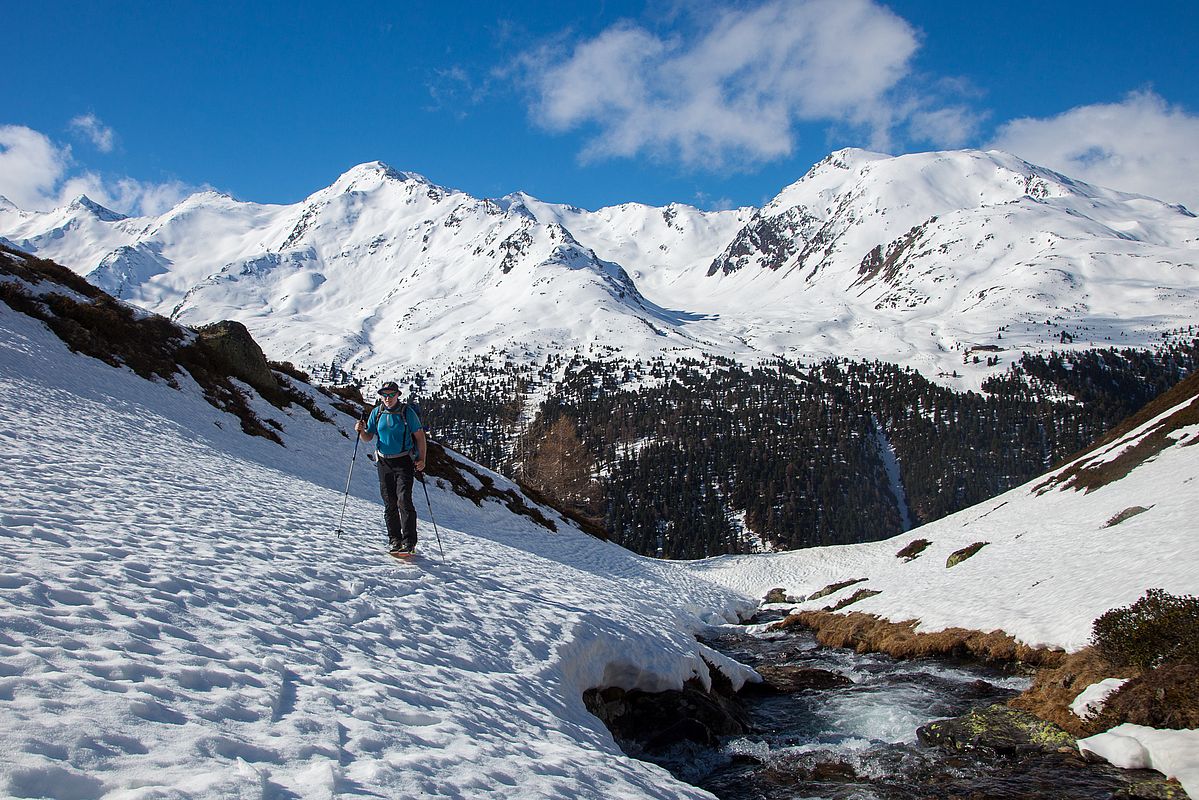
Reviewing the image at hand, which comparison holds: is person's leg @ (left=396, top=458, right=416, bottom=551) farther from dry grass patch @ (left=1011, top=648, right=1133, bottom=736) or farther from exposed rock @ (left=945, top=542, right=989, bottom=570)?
exposed rock @ (left=945, top=542, right=989, bottom=570)

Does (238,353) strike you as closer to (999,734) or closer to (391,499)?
Result: (391,499)

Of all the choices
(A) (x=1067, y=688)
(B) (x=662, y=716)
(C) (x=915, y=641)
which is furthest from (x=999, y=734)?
(C) (x=915, y=641)

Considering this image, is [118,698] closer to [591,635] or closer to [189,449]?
[591,635]

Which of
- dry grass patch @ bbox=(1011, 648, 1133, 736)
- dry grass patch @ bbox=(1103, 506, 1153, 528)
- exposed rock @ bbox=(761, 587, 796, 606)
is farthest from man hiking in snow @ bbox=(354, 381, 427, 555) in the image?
exposed rock @ bbox=(761, 587, 796, 606)

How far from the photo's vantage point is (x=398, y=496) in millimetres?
13805

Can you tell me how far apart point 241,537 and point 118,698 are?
754 centimetres

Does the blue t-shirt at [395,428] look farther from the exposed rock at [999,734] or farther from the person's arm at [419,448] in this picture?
the exposed rock at [999,734]

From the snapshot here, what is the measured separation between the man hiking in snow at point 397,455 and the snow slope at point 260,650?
76 cm

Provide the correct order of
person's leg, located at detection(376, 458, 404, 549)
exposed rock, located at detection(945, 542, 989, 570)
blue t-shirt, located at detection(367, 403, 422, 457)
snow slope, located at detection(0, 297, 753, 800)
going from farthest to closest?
exposed rock, located at detection(945, 542, 989, 570) < person's leg, located at detection(376, 458, 404, 549) < blue t-shirt, located at detection(367, 403, 422, 457) < snow slope, located at detection(0, 297, 753, 800)

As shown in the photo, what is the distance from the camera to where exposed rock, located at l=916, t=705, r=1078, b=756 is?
1062cm

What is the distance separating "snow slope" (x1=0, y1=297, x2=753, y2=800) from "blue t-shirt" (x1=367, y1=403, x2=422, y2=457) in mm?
2343

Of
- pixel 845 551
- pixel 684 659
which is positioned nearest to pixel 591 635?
pixel 684 659

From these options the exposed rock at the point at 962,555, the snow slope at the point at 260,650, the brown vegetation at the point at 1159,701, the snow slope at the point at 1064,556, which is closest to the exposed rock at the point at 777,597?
the snow slope at the point at 1064,556

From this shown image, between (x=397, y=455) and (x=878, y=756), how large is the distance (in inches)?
434
